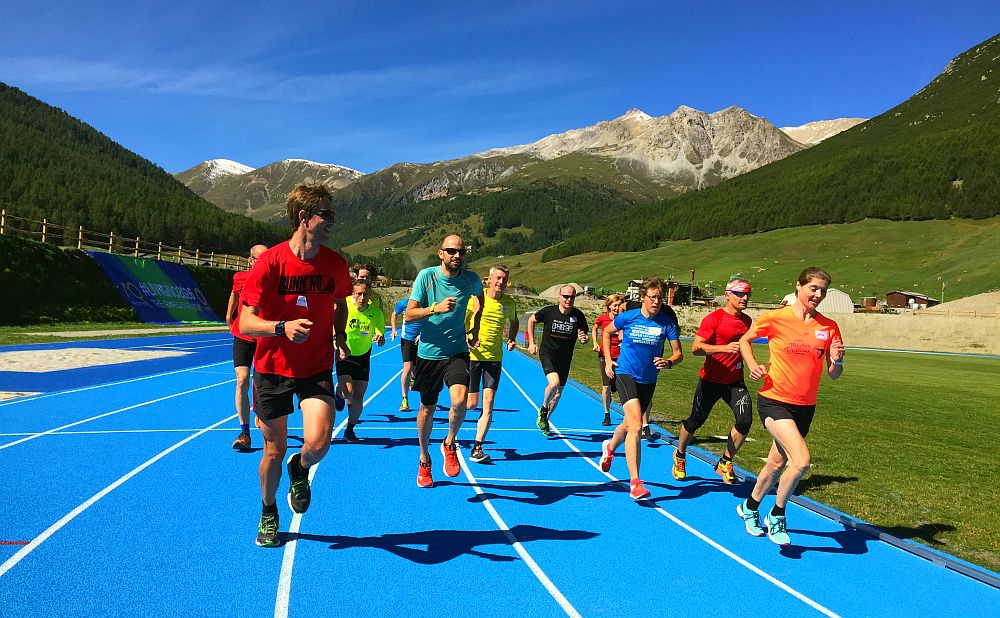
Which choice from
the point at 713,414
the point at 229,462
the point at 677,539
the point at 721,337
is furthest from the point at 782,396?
the point at 713,414

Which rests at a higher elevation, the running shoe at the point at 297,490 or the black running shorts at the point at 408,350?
the black running shorts at the point at 408,350

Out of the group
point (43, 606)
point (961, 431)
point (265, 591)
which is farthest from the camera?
point (961, 431)

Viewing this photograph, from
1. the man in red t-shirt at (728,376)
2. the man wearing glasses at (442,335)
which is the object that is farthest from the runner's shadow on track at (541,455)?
the man wearing glasses at (442,335)

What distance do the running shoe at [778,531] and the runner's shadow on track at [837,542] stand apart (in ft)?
0.24

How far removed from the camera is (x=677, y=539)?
5.48m

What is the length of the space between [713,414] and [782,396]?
8.05m

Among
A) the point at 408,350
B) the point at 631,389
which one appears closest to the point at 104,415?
the point at 408,350

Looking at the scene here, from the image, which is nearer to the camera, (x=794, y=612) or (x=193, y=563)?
(x=794, y=612)

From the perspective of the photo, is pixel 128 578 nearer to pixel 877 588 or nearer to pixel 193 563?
pixel 193 563

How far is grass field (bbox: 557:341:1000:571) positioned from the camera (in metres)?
6.17

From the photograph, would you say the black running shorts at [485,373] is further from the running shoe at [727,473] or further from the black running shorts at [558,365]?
the running shoe at [727,473]

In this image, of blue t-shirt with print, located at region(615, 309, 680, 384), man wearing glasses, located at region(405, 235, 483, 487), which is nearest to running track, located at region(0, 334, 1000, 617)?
man wearing glasses, located at region(405, 235, 483, 487)

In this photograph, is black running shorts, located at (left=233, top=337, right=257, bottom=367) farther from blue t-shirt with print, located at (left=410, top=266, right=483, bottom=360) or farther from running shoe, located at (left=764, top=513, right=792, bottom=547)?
running shoe, located at (left=764, top=513, right=792, bottom=547)

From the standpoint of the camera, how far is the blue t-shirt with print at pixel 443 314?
6.43m
